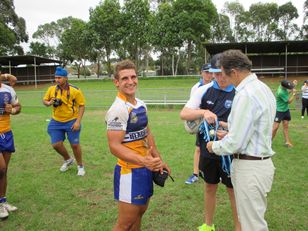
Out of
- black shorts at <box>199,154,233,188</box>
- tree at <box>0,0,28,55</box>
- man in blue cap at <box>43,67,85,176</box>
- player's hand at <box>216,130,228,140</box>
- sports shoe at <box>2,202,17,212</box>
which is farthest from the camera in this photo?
tree at <box>0,0,28,55</box>

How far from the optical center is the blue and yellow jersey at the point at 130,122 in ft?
9.16

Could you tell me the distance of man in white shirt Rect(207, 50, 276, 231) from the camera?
2596mm

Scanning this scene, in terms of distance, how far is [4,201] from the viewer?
479cm

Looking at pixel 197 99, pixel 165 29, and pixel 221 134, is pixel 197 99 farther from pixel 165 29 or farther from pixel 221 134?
pixel 165 29

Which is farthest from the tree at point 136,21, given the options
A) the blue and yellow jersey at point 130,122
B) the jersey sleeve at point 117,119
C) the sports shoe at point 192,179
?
the jersey sleeve at point 117,119

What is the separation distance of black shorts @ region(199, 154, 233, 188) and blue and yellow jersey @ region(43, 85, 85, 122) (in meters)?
3.35

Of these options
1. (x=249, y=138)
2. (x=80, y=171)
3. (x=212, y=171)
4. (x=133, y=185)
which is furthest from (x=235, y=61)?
(x=80, y=171)

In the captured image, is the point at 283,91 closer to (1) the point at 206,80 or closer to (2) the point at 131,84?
(1) the point at 206,80

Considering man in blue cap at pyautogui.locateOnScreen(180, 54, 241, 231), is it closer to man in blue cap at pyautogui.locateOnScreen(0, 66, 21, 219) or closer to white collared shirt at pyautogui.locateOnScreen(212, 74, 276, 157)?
white collared shirt at pyautogui.locateOnScreen(212, 74, 276, 157)

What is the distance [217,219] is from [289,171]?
9.27 feet

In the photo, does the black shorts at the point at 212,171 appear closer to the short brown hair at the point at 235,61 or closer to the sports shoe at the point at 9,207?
the short brown hair at the point at 235,61

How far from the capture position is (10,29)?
172ft

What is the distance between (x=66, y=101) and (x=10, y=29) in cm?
5247

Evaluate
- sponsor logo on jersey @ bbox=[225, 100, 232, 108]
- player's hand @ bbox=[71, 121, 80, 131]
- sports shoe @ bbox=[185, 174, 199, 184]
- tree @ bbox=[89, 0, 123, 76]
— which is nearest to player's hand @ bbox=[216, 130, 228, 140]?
sponsor logo on jersey @ bbox=[225, 100, 232, 108]
